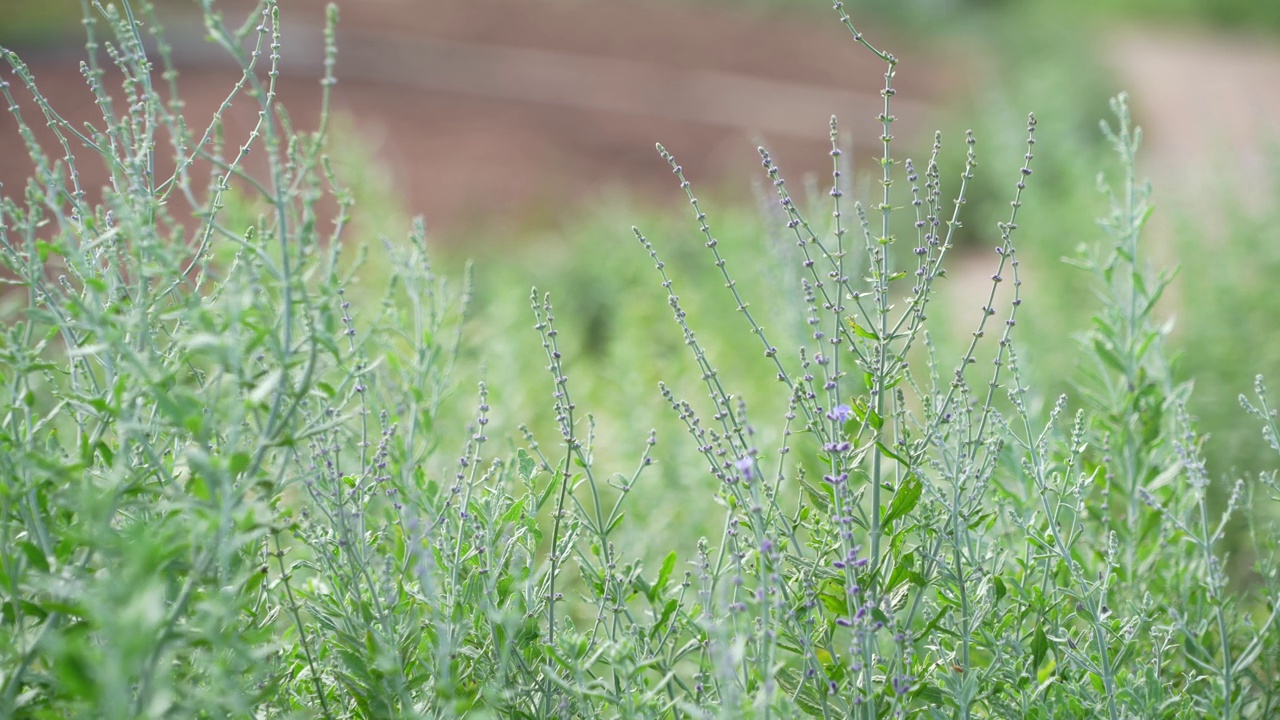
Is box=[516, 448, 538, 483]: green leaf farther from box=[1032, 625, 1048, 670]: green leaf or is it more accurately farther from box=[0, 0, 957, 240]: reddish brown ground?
box=[0, 0, 957, 240]: reddish brown ground

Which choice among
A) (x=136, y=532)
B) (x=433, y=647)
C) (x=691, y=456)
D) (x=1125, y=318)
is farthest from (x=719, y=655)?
(x=691, y=456)

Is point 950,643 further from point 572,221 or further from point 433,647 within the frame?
point 572,221

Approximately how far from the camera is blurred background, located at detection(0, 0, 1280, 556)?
150 inches

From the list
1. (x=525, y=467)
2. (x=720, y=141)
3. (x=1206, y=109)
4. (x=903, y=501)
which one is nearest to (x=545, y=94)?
(x=720, y=141)

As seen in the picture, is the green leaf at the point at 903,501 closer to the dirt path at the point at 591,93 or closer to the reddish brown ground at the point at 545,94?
the dirt path at the point at 591,93

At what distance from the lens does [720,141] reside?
31.5 ft

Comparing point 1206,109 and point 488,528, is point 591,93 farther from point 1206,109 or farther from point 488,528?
point 488,528

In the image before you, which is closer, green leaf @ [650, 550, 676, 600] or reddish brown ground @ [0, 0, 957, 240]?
green leaf @ [650, 550, 676, 600]

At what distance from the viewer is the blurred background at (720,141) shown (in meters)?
3.80

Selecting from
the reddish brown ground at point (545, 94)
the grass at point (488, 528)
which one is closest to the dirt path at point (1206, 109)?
the reddish brown ground at point (545, 94)

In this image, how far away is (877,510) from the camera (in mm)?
1676

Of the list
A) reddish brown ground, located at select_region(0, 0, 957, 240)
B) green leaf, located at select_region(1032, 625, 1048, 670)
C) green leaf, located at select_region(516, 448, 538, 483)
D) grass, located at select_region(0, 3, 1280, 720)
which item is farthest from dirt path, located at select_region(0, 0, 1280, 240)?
green leaf, located at select_region(516, 448, 538, 483)

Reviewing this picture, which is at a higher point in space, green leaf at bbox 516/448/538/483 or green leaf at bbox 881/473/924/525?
green leaf at bbox 881/473/924/525

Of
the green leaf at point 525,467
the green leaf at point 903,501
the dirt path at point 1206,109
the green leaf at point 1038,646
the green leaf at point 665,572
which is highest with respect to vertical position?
the dirt path at point 1206,109
